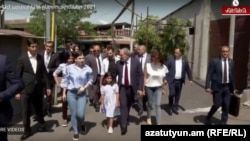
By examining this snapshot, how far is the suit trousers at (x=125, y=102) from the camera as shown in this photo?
677 cm

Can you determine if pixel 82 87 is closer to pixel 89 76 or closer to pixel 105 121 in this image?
pixel 89 76

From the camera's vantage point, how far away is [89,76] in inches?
253

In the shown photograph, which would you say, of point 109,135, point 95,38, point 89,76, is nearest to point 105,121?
point 109,135

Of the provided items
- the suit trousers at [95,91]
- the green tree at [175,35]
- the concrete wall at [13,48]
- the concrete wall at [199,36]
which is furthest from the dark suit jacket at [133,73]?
the green tree at [175,35]

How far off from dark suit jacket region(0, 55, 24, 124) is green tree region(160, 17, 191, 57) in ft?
54.9

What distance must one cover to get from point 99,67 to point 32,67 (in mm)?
2690

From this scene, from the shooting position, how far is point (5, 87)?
3781 millimetres

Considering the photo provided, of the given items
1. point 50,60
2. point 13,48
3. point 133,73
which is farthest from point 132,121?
point 13,48

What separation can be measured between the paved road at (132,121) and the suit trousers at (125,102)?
0.24 meters

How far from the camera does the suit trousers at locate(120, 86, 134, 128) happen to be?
677 cm

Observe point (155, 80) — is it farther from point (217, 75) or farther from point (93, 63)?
point (93, 63)

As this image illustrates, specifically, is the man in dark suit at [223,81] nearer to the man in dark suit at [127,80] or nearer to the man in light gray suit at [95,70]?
the man in dark suit at [127,80]

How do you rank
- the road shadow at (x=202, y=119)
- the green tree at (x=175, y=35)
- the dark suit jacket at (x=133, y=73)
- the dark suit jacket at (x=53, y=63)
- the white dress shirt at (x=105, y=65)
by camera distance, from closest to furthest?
the dark suit jacket at (x=133, y=73) < the dark suit jacket at (x=53, y=63) < the road shadow at (x=202, y=119) < the white dress shirt at (x=105, y=65) < the green tree at (x=175, y=35)

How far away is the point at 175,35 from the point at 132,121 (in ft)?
47.0
